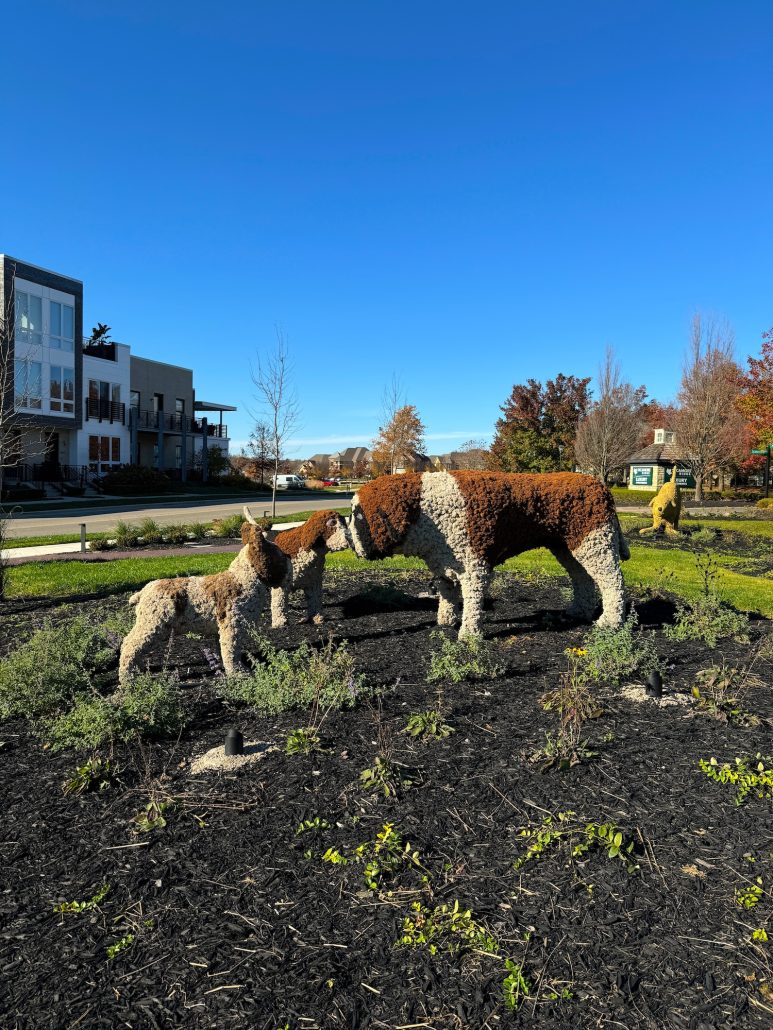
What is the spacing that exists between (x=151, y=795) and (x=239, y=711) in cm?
136

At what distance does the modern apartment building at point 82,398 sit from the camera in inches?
1268

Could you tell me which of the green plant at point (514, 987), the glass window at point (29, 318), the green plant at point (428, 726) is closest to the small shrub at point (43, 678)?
the green plant at point (428, 726)

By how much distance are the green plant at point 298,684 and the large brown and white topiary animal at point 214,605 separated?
0.26 meters

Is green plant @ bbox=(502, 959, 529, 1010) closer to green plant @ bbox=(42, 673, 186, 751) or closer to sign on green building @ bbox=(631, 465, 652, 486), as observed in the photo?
green plant @ bbox=(42, 673, 186, 751)

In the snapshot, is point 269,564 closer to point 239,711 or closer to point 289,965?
point 239,711

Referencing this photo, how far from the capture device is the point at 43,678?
503cm

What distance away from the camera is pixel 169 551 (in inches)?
571

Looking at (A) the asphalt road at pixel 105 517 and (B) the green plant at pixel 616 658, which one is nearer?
(B) the green plant at pixel 616 658

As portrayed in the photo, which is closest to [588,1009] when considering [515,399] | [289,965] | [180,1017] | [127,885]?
[289,965]

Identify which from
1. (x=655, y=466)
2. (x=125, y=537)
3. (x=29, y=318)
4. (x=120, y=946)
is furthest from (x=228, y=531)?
(x=655, y=466)

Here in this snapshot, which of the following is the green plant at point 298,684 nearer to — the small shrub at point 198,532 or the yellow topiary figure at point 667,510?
the small shrub at point 198,532

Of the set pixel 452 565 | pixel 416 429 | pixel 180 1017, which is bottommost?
pixel 180 1017

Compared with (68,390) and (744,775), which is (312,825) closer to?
(744,775)

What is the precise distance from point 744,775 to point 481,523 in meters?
3.06
